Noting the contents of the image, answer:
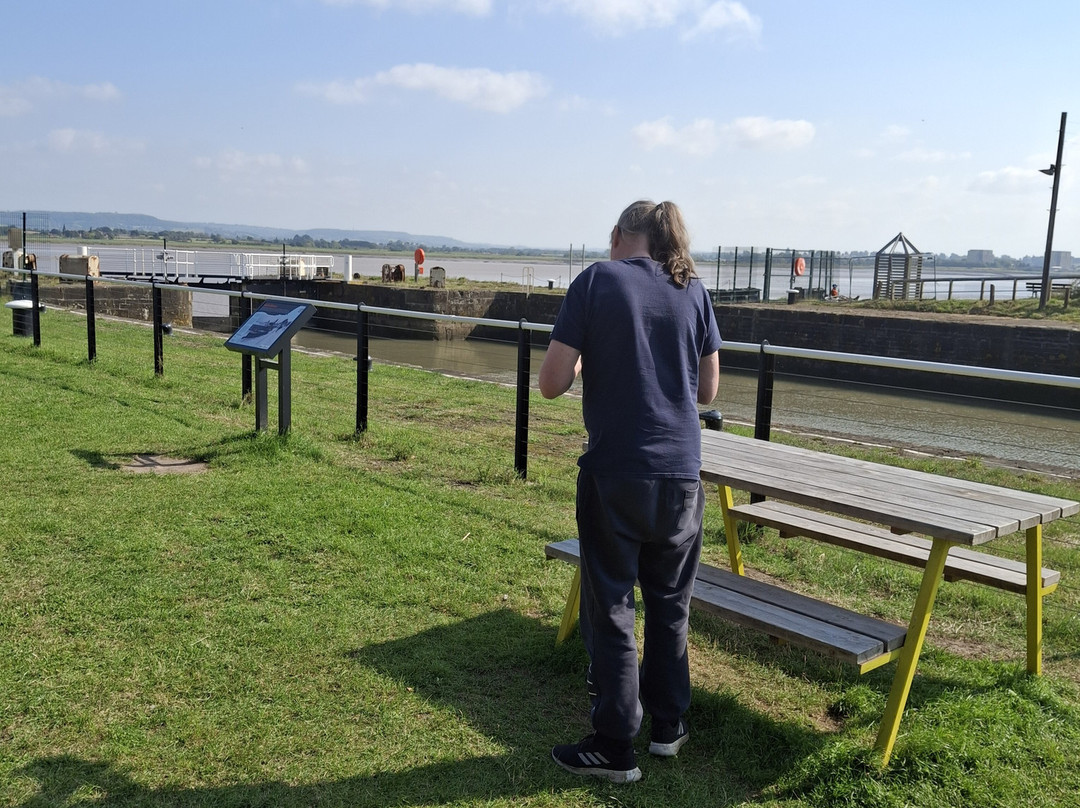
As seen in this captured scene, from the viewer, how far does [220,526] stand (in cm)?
545

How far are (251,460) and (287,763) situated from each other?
4083 millimetres

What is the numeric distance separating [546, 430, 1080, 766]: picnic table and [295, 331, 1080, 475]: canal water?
486 cm

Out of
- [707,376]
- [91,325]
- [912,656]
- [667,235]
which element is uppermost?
[667,235]

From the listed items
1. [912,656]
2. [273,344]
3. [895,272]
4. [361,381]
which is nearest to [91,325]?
[361,381]

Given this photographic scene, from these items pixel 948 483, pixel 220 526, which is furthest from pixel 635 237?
pixel 220 526

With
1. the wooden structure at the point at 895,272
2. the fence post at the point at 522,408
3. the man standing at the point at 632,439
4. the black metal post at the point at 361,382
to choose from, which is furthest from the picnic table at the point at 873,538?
the wooden structure at the point at 895,272

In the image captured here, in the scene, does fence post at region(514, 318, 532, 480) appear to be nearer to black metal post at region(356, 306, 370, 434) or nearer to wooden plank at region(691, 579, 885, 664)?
black metal post at region(356, 306, 370, 434)

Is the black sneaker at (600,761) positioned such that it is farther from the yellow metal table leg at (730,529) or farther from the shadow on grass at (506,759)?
the yellow metal table leg at (730,529)

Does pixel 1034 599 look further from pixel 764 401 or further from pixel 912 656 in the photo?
pixel 764 401

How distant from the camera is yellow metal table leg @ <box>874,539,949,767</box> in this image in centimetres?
311

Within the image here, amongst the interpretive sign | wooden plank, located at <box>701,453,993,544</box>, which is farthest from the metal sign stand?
wooden plank, located at <box>701,453,993,544</box>

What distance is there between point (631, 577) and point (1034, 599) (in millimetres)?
1640

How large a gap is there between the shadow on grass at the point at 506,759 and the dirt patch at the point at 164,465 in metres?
3.26

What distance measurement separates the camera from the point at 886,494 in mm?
3488
